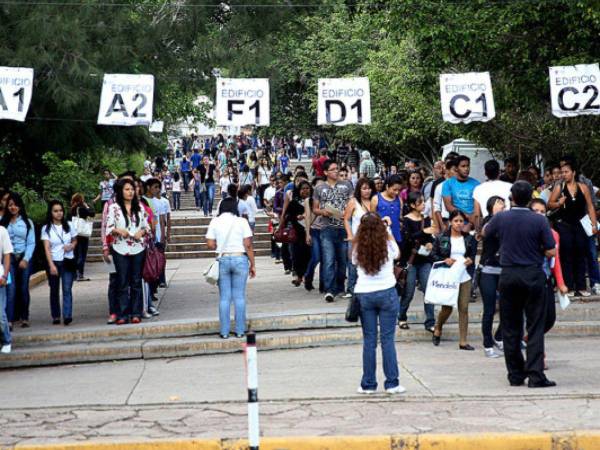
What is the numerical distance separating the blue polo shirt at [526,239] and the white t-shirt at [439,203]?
4302 mm

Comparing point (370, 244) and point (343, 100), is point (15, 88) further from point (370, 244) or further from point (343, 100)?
point (370, 244)

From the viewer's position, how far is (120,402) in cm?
1117

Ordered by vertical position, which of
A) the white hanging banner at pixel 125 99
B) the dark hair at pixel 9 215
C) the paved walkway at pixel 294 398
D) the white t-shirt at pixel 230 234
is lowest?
the paved walkway at pixel 294 398

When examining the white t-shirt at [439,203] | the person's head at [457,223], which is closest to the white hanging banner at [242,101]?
the white t-shirt at [439,203]

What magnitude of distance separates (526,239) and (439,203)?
15.3ft

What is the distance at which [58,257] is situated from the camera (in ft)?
50.4

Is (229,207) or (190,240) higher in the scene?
(229,207)

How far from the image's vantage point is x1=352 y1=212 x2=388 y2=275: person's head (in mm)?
10641

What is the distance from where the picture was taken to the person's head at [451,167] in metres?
15.2

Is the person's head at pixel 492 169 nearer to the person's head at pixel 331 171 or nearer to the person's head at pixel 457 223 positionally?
the person's head at pixel 457 223

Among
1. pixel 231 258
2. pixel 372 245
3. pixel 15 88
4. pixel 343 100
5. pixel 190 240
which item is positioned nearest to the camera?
pixel 372 245

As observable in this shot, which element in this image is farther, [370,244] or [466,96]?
[466,96]

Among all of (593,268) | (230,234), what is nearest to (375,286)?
(230,234)

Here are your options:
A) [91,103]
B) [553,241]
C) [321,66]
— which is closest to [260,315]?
[91,103]
